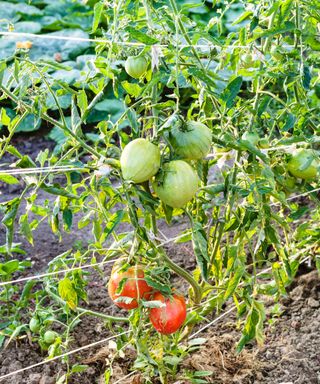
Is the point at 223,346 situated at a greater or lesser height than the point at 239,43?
lesser

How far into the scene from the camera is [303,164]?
1.50 meters

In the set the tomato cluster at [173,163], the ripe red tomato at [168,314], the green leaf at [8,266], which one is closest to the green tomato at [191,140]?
the tomato cluster at [173,163]

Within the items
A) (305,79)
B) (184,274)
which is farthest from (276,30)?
(184,274)

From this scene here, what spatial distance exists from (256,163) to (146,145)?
0.32m

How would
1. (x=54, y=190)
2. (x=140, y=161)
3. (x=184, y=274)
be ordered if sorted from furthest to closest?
(x=184, y=274)
(x=54, y=190)
(x=140, y=161)

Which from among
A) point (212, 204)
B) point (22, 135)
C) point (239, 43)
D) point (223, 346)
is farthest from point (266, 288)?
point (22, 135)

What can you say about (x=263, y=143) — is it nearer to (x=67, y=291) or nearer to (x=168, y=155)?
(x=168, y=155)

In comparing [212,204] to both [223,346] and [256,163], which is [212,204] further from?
[223,346]

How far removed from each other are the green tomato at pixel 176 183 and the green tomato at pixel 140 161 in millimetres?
25

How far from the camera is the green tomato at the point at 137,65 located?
4.38ft

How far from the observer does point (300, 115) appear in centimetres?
153

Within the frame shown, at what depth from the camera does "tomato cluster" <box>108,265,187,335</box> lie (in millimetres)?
1461

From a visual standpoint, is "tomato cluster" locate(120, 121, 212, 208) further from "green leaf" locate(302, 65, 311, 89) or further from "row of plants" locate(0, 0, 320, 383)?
"green leaf" locate(302, 65, 311, 89)

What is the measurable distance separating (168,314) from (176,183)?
39cm
